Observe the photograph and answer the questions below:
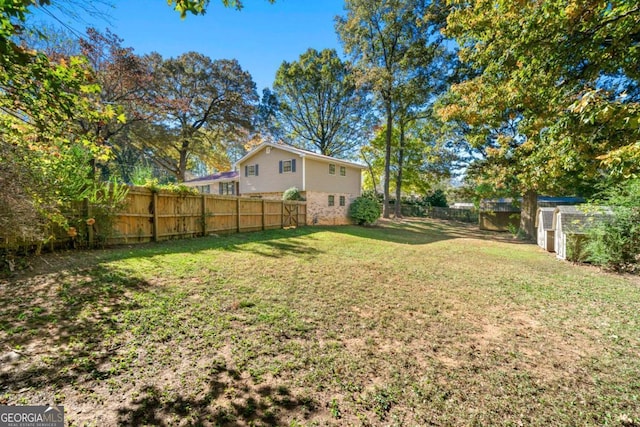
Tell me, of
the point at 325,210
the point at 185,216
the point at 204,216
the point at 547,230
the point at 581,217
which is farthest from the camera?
the point at 325,210

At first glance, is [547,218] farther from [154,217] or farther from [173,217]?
[154,217]

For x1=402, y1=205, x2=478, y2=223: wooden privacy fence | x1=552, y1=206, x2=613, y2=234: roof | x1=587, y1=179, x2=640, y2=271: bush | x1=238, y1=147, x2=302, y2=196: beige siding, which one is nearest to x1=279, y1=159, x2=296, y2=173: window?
x1=238, y1=147, x2=302, y2=196: beige siding

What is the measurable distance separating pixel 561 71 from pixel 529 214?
12481 millimetres

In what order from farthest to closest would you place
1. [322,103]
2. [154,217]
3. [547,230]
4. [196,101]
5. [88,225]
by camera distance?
[322,103] → [196,101] → [547,230] → [154,217] → [88,225]

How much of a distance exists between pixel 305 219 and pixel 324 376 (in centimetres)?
1374

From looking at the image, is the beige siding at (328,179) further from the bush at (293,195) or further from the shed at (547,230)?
the shed at (547,230)

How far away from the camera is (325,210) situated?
1786 cm

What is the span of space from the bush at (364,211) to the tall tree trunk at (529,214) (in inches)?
343

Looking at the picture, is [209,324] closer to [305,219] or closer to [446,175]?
[305,219]

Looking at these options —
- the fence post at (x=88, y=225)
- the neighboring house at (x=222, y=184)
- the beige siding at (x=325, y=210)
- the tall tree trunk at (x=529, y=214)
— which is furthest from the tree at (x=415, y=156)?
the fence post at (x=88, y=225)

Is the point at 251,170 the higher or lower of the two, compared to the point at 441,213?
higher

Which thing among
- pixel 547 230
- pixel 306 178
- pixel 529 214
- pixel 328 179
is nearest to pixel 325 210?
pixel 328 179

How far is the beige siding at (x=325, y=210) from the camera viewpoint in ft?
54.9

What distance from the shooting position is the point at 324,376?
247cm
